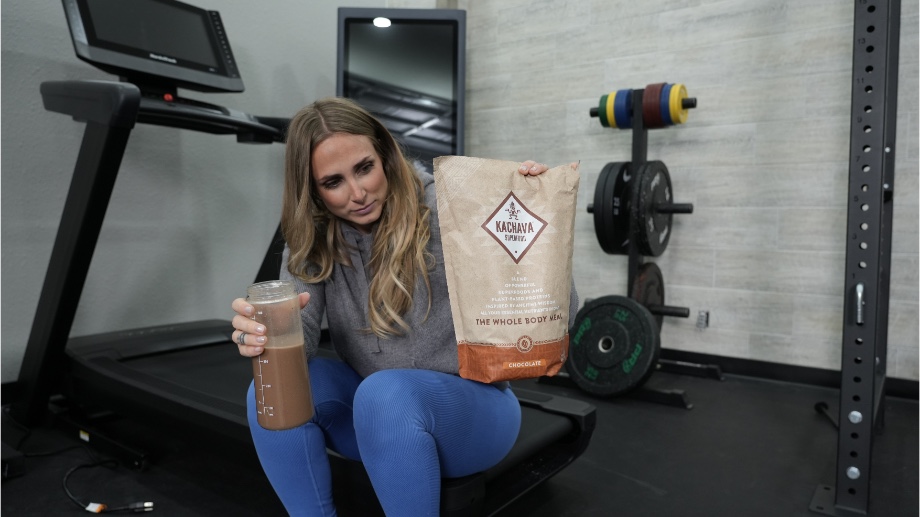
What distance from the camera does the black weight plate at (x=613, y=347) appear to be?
93.2 inches

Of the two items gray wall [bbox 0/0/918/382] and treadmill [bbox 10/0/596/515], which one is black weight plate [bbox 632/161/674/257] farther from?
treadmill [bbox 10/0/596/515]

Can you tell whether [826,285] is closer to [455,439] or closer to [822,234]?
[822,234]

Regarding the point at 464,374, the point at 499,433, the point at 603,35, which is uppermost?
the point at 603,35

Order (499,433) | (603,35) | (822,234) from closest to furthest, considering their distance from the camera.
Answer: (499,433) → (822,234) → (603,35)

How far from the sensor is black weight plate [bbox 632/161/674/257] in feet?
8.41

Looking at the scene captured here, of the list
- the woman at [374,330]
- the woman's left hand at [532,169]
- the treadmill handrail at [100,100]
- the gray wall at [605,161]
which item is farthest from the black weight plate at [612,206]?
the treadmill handrail at [100,100]

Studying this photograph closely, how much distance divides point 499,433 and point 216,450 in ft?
2.75

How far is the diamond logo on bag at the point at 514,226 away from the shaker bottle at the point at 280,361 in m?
0.35

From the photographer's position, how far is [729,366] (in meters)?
2.89

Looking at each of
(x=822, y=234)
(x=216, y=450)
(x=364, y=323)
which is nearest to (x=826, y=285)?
(x=822, y=234)

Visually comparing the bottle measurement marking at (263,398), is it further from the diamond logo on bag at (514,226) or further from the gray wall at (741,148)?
the gray wall at (741,148)

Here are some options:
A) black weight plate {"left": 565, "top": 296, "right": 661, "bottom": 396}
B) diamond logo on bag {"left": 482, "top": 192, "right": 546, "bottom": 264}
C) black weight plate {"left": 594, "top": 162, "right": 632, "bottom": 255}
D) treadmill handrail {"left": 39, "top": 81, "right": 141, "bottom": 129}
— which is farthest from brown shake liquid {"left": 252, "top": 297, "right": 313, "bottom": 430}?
black weight plate {"left": 594, "top": 162, "right": 632, "bottom": 255}

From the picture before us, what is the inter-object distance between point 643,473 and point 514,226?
109 cm

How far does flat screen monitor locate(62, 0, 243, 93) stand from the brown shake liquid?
152 cm
